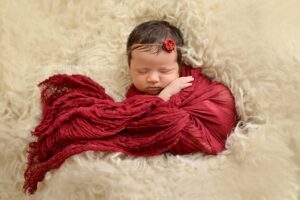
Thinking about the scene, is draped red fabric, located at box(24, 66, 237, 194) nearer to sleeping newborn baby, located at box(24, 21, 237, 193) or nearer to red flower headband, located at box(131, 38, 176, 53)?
sleeping newborn baby, located at box(24, 21, 237, 193)

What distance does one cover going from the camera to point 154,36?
1056 millimetres

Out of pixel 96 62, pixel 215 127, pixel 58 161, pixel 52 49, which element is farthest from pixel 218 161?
pixel 52 49

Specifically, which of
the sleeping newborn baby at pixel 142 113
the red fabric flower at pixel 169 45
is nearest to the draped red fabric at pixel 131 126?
the sleeping newborn baby at pixel 142 113

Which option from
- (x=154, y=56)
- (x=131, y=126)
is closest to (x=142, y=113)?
(x=131, y=126)

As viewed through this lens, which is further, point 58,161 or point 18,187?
point 18,187

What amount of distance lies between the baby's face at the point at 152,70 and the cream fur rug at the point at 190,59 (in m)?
0.06

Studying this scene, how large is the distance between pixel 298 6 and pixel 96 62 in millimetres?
503

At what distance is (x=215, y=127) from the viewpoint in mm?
997

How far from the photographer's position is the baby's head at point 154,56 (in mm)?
1047

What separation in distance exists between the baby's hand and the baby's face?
0.05 ft

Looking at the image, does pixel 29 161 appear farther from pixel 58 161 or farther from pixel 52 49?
pixel 52 49

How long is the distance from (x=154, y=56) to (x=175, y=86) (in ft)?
0.27

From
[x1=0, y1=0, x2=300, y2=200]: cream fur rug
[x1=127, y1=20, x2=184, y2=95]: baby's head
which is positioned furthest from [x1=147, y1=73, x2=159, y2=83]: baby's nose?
[x1=0, y1=0, x2=300, y2=200]: cream fur rug

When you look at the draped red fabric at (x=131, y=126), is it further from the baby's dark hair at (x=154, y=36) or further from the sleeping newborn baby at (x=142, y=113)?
the baby's dark hair at (x=154, y=36)
